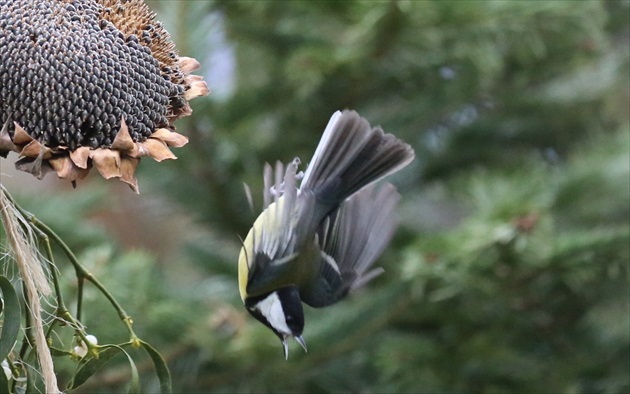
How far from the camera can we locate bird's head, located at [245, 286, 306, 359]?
0.44m

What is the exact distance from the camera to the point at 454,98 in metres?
1.21

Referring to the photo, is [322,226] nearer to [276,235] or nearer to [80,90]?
[276,235]

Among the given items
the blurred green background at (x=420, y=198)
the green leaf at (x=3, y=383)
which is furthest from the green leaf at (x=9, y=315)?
the blurred green background at (x=420, y=198)

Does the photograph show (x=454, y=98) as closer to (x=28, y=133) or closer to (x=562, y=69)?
(x=562, y=69)

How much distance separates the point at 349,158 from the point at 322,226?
0.04 m

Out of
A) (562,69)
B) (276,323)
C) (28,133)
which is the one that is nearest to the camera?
(28,133)

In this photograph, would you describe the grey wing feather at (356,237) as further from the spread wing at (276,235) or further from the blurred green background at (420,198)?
the blurred green background at (420,198)

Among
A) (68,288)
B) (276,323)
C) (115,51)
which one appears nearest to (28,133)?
(115,51)

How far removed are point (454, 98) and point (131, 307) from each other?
0.50m

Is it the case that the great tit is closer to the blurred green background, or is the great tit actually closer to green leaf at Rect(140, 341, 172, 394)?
green leaf at Rect(140, 341, 172, 394)

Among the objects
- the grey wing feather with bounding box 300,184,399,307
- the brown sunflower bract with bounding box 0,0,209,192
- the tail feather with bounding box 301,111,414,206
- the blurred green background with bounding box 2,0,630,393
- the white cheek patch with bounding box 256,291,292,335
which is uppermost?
the brown sunflower bract with bounding box 0,0,209,192

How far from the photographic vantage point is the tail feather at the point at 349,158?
419 mm

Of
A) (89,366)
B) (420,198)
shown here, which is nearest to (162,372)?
(89,366)

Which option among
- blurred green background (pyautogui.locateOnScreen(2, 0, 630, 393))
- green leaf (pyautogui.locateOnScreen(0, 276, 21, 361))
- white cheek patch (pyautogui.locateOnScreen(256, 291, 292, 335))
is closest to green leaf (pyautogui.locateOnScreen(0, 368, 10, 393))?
green leaf (pyautogui.locateOnScreen(0, 276, 21, 361))
